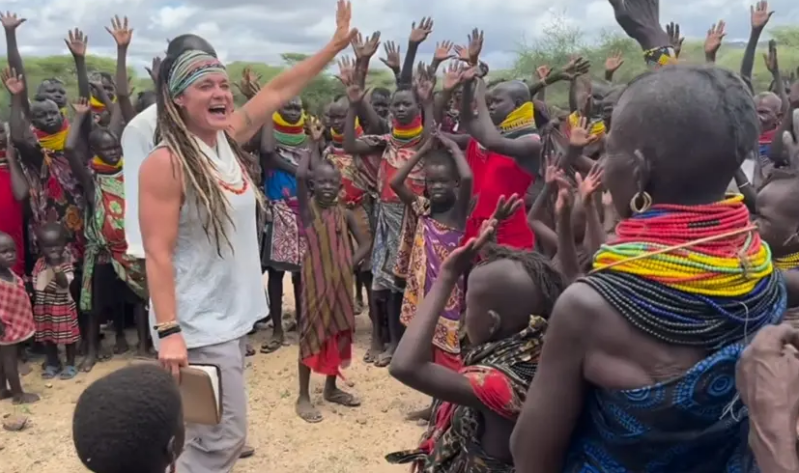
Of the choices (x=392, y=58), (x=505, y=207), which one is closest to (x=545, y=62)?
(x=392, y=58)

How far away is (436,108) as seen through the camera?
206 inches

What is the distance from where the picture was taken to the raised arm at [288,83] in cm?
293

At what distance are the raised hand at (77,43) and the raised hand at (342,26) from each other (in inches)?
128

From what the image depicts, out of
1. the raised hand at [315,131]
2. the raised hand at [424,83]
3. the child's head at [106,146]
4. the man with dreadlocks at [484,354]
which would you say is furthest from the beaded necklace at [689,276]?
the child's head at [106,146]

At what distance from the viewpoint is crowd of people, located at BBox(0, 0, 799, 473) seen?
123 centimetres

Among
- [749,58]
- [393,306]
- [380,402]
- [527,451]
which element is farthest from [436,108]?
[527,451]

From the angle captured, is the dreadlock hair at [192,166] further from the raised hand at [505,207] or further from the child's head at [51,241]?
the child's head at [51,241]

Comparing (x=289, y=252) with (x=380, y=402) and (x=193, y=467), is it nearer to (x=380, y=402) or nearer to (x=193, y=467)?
(x=380, y=402)

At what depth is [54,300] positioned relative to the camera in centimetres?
516

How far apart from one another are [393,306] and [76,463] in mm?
2136

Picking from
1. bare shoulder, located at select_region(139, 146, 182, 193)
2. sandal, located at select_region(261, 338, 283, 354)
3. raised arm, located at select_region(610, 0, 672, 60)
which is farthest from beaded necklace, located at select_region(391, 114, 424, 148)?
bare shoulder, located at select_region(139, 146, 182, 193)

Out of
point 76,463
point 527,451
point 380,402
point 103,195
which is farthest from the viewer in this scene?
point 103,195

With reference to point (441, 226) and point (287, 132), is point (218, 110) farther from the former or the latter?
point (287, 132)

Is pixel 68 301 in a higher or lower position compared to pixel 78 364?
higher
